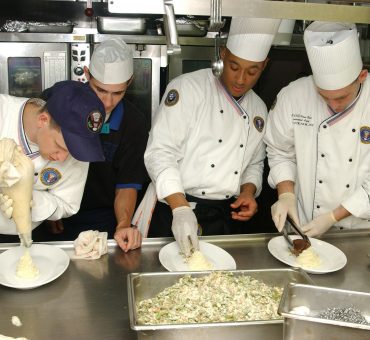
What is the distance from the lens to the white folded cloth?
1.94 meters

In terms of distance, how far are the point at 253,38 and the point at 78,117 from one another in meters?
1.02

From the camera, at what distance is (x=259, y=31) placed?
7.73 ft

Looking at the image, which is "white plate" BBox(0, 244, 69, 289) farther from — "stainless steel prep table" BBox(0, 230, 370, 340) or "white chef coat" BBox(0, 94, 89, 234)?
"white chef coat" BBox(0, 94, 89, 234)

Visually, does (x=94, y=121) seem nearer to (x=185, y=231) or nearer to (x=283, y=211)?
(x=185, y=231)

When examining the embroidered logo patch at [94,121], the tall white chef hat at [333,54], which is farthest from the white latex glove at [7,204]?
the tall white chef hat at [333,54]

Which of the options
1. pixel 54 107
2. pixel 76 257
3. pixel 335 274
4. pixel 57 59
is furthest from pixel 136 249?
pixel 57 59

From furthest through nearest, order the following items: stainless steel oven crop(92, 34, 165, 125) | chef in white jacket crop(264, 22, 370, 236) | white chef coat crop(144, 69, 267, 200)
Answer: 1. stainless steel oven crop(92, 34, 165, 125)
2. white chef coat crop(144, 69, 267, 200)
3. chef in white jacket crop(264, 22, 370, 236)

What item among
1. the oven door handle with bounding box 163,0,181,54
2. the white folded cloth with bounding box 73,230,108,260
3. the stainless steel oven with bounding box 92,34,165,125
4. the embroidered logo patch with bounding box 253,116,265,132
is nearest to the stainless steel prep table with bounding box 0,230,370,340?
the white folded cloth with bounding box 73,230,108,260

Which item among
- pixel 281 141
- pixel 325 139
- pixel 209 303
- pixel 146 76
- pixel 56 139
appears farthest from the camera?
pixel 146 76

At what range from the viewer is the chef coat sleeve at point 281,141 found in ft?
8.14

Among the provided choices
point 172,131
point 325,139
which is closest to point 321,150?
point 325,139

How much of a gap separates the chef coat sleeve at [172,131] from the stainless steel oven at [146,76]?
3.35 ft

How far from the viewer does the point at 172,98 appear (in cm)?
255

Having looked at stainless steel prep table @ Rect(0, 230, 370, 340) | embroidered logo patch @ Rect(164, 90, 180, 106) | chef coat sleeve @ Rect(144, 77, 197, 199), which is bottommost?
stainless steel prep table @ Rect(0, 230, 370, 340)
